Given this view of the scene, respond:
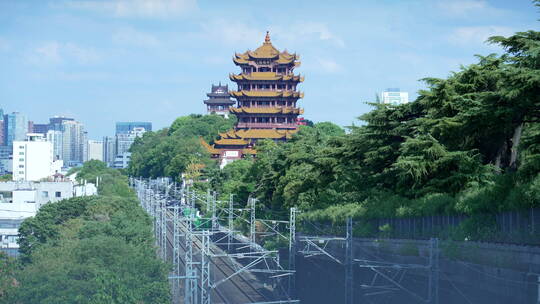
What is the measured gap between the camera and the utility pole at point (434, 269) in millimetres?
23469

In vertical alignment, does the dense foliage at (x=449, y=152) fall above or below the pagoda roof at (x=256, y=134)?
below

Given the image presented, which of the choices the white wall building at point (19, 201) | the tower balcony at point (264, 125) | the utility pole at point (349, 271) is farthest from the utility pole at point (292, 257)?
the tower balcony at point (264, 125)

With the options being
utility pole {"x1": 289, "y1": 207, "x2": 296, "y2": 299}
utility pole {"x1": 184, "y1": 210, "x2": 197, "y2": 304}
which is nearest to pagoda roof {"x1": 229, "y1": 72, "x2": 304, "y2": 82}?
utility pole {"x1": 289, "y1": 207, "x2": 296, "y2": 299}

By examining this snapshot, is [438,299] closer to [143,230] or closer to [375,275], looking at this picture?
[375,275]

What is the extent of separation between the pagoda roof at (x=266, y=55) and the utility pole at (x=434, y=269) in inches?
3616

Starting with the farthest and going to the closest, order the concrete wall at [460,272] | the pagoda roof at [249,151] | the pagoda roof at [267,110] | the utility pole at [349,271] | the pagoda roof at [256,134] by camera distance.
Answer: the pagoda roof at [267,110] → the pagoda roof at [256,134] → the pagoda roof at [249,151] → the utility pole at [349,271] → the concrete wall at [460,272]

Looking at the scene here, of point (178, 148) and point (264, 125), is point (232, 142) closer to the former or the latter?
point (264, 125)

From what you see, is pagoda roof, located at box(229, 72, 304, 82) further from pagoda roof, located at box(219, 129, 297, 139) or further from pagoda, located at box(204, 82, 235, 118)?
pagoda, located at box(204, 82, 235, 118)

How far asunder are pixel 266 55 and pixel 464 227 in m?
91.6

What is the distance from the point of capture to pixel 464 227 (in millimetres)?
25844

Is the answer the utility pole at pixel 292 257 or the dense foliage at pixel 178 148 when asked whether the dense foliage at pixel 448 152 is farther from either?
the dense foliage at pixel 178 148

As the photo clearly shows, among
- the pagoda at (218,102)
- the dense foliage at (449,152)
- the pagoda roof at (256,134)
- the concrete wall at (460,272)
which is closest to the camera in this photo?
the concrete wall at (460,272)

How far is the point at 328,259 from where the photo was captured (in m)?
39.2

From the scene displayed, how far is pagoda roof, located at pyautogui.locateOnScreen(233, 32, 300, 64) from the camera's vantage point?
4547 inches
